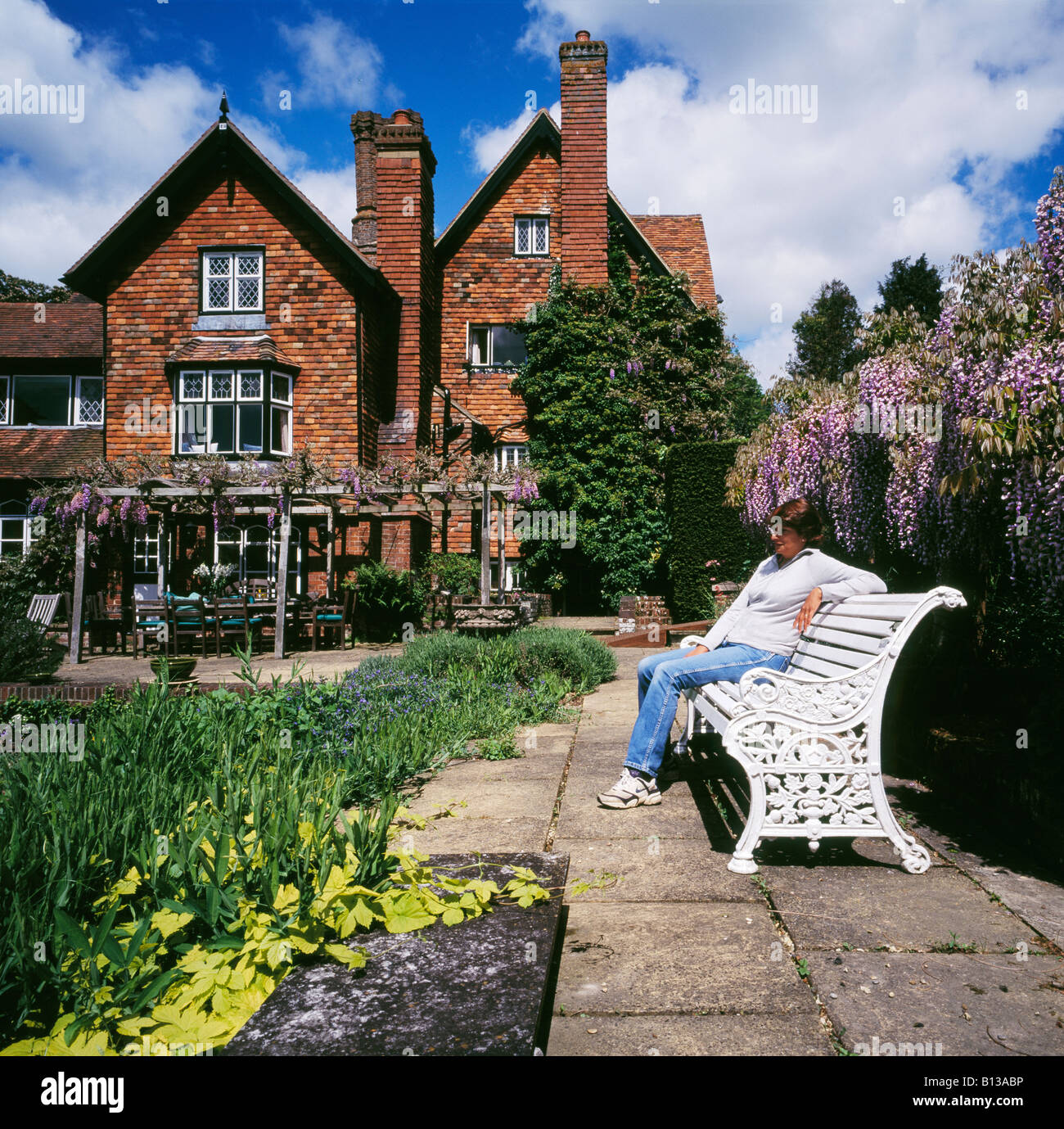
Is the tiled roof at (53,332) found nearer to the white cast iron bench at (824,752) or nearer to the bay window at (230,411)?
the bay window at (230,411)

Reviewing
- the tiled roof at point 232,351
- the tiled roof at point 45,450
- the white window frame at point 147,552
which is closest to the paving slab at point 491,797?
the tiled roof at point 232,351

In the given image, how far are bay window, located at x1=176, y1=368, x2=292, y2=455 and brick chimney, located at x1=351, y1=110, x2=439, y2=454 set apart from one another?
2541mm

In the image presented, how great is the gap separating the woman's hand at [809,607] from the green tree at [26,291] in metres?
48.7

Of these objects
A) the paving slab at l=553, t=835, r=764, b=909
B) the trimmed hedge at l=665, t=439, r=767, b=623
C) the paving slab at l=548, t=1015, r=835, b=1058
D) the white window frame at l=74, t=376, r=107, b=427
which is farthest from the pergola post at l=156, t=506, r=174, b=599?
the paving slab at l=548, t=1015, r=835, b=1058

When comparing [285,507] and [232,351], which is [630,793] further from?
[232,351]

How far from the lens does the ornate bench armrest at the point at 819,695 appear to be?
3441mm

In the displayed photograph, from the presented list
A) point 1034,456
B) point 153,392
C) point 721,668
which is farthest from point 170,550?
point 1034,456

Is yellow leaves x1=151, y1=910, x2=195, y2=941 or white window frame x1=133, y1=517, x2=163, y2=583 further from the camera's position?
white window frame x1=133, y1=517, x2=163, y2=583

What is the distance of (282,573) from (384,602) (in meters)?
2.30

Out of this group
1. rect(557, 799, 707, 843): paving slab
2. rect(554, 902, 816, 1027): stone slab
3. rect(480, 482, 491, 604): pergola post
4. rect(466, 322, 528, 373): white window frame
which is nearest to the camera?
rect(554, 902, 816, 1027): stone slab

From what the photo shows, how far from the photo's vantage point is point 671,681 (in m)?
4.38

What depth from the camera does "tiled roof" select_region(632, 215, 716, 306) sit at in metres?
23.3

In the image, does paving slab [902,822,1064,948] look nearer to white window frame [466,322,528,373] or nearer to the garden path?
the garden path
